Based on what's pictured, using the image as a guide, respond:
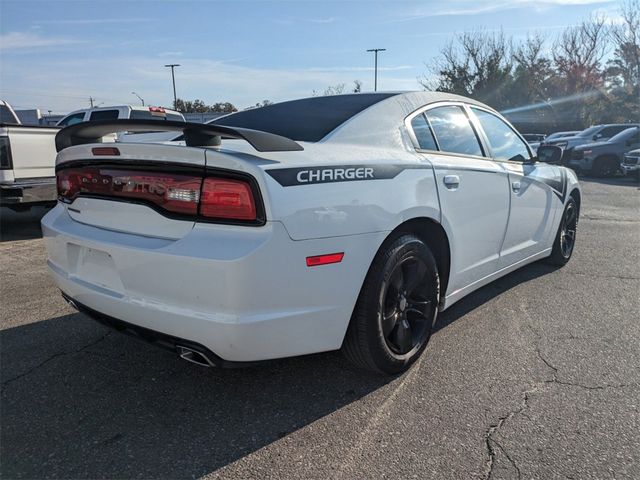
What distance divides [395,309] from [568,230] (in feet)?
10.9

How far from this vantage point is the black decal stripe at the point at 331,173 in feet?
7.08

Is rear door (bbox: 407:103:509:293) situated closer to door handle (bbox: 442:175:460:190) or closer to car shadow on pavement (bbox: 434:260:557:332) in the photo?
door handle (bbox: 442:175:460:190)

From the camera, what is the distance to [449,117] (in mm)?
3480

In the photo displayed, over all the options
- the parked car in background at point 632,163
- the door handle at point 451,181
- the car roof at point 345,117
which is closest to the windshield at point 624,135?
the parked car in background at point 632,163

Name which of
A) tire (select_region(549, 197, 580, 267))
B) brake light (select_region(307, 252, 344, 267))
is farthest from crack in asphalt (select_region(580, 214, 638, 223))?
brake light (select_region(307, 252, 344, 267))

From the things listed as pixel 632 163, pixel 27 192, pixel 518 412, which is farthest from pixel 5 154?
pixel 632 163

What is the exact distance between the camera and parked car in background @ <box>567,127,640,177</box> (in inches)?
652

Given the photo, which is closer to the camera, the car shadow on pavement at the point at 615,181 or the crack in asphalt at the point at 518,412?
the crack in asphalt at the point at 518,412

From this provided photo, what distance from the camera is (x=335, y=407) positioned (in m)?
2.53

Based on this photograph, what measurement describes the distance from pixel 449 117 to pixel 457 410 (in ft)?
6.47

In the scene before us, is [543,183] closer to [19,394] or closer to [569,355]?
[569,355]

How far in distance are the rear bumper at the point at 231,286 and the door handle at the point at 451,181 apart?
737 mm

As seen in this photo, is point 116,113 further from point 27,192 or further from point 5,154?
point 27,192

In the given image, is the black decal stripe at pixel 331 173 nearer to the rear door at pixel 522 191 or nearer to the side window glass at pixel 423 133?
the side window glass at pixel 423 133
